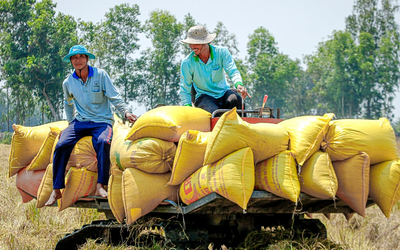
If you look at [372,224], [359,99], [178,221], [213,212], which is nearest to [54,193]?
[178,221]

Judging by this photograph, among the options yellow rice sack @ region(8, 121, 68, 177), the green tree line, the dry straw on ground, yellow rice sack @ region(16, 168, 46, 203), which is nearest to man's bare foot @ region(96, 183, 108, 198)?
the dry straw on ground

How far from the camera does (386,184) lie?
3795 millimetres

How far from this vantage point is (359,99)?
51094 millimetres

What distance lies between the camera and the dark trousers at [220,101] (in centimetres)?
521

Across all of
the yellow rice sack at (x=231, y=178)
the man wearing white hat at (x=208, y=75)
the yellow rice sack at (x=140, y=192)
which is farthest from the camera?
the man wearing white hat at (x=208, y=75)

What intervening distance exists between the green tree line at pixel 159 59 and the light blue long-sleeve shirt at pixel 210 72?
108ft

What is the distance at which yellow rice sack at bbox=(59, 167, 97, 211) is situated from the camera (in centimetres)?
466

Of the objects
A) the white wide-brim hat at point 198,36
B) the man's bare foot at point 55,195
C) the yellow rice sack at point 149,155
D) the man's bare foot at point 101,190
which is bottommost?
the man's bare foot at point 55,195

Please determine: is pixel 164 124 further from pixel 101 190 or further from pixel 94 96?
pixel 94 96

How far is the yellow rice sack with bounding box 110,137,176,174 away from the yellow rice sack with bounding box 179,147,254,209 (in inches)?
16.3

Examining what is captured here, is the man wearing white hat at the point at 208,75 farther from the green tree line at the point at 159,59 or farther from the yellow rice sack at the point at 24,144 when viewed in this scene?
the green tree line at the point at 159,59

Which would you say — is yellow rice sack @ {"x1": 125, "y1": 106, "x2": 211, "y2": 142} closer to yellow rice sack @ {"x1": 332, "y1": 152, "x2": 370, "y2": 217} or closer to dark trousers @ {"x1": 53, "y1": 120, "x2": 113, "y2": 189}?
dark trousers @ {"x1": 53, "y1": 120, "x2": 113, "y2": 189}

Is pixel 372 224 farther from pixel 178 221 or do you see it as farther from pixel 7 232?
pixel 7 232

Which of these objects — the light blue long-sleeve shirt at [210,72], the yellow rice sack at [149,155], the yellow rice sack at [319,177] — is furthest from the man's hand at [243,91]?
the yellow rice sack at [319,177]
